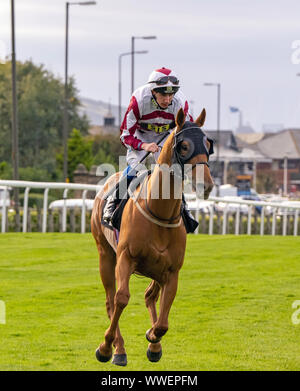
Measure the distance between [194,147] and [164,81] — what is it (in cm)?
105

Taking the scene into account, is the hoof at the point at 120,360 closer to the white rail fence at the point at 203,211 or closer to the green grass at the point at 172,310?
the green grass at the point at 172,310

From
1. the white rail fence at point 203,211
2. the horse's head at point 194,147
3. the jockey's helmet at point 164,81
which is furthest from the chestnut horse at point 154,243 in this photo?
the white rail fence at point 203,211

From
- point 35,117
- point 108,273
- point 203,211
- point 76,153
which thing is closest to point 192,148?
point 108,273

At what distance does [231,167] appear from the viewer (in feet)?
338

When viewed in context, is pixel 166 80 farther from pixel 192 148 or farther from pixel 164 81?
pixel 192 148

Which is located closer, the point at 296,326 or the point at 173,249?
the point at 173,249

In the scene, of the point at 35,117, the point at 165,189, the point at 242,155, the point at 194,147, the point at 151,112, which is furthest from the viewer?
the point at 242,155

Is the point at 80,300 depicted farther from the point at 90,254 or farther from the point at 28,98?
the point at 28,98

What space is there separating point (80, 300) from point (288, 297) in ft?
8.57

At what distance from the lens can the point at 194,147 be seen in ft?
22.0

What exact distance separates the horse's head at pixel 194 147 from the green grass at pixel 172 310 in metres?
2.33

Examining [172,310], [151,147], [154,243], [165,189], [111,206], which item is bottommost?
[172,310]

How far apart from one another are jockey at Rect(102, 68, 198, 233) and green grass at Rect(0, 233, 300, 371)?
66.2 inches
